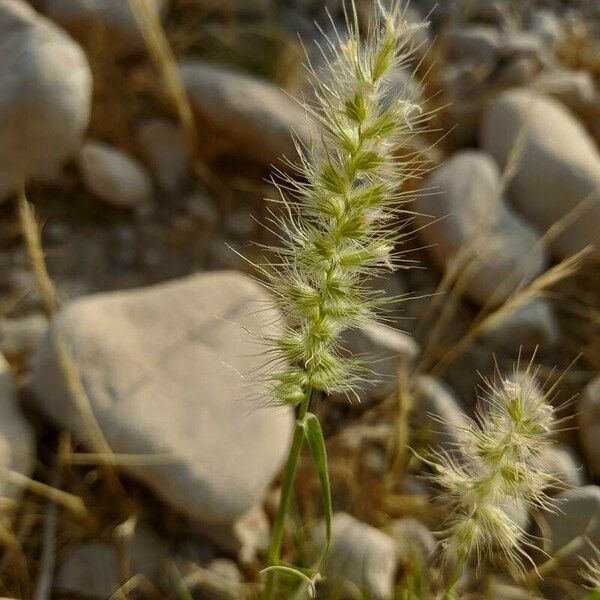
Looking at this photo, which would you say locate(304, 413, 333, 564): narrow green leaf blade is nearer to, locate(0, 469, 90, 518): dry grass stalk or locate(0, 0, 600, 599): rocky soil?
locate(0, 0, 600, 599): rocky soil

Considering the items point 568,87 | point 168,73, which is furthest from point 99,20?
point 568,87

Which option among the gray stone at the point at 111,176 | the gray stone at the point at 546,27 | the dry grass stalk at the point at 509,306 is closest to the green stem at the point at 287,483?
the dry grass stalk at the point at 509,306

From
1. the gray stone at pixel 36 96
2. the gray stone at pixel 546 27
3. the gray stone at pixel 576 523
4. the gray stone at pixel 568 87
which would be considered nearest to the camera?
the gray stone at pixel 576 523

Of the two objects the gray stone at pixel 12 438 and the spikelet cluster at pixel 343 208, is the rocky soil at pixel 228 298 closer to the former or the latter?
the gray stone at pixel 12 438

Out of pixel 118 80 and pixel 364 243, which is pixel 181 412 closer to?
pixel 364 243

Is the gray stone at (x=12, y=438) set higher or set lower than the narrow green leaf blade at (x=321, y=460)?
lower

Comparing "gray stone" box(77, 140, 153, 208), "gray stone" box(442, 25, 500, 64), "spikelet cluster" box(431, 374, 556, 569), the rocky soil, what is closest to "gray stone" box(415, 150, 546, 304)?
the rocky soil
